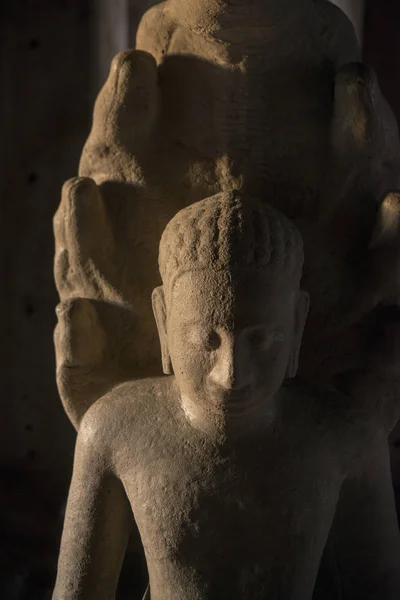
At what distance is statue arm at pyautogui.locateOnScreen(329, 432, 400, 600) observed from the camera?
106 centimetres

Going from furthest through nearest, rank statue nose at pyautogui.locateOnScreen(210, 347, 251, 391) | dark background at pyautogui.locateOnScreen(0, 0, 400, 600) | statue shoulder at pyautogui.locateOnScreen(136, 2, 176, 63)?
dark background at pyautogui.locateOnScreen(0, 0, 400, 600) → statue shoulder at pyautogui.locateOnScreen(136, 2, 176, 63) → statue nose at pyautogui.locateOnScreen(210, 347, 251, 391)

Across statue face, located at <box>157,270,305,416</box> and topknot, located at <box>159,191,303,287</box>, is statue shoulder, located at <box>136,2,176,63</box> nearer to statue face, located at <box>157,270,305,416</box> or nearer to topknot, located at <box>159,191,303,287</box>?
→ topknot, located at <box>159,191,303,287</box>

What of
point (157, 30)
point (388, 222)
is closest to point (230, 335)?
point (388, 222)

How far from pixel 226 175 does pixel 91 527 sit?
0.61 m

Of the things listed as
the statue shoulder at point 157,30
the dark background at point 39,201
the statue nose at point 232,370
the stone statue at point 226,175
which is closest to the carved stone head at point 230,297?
the statue nose at point 232,370

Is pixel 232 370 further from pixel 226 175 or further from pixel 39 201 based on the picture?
pixel 39 201

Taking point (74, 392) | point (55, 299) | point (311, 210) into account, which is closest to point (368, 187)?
point (311, 210)

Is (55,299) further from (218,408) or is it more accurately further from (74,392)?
(218,408)

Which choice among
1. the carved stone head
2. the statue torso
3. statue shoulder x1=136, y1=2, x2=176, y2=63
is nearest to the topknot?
the carved stone head

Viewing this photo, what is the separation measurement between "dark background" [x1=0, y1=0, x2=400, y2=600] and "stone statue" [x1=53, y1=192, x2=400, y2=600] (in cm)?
67

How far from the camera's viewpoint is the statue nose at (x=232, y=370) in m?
0.89

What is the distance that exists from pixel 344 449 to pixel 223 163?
20.0 inches

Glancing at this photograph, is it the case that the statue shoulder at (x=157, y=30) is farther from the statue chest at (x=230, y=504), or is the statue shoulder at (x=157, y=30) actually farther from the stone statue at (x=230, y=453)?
the statue chest at (x=230, y=504)

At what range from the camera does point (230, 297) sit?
2.93ft
